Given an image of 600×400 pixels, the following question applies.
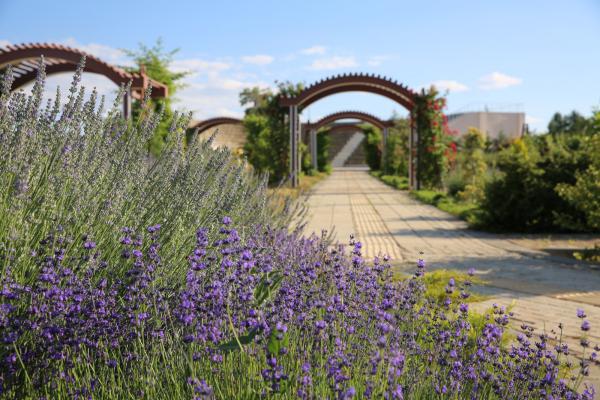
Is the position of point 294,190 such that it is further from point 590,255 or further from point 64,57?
point 590,255

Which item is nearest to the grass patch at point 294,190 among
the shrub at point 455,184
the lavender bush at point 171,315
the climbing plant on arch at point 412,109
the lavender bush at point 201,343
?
the climbing plant on arch at point 412,109

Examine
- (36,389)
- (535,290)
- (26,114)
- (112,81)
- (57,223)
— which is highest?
(112,81)

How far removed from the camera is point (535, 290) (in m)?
4.32

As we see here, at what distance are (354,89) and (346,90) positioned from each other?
0.77 ft

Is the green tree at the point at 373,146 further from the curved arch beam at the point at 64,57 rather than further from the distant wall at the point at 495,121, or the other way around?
the curved arch beam at the point at 64,57

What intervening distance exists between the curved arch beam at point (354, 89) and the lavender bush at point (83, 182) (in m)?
11.9

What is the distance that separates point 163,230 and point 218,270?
522 mm

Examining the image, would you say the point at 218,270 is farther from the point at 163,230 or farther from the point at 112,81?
the point at 112,81

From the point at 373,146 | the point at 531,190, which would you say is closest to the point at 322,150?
the point at 373,146

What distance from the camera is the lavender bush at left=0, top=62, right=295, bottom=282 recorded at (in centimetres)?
218

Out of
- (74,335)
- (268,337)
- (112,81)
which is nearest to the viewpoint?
(268,337)

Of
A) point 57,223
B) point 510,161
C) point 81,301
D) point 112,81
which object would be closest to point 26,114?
point 57,223

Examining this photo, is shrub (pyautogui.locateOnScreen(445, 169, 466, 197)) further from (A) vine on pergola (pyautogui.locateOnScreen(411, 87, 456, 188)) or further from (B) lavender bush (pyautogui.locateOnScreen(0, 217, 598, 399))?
(B) lavender bush (pyautogui.locateOnScreen(0, 217, 598, 399))

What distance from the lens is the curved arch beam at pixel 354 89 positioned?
47.9 ft
